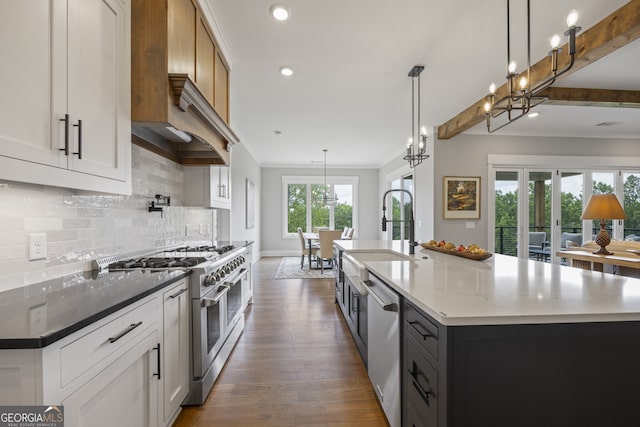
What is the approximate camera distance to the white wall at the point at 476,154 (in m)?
4.91

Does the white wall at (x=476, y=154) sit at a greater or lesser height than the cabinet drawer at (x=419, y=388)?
greater

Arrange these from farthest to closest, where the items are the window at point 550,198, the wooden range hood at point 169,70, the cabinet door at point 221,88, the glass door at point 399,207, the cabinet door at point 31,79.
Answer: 1. the glass door at point 399,207
2. the window at point 550,198
3. the cabinet door at point 221,88
4. the wooden range hood at point 169,70
5. the cabinet door at point 31,79

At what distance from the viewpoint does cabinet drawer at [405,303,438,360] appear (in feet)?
3.33

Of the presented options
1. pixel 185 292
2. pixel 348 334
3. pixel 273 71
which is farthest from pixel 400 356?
pixel 273 71

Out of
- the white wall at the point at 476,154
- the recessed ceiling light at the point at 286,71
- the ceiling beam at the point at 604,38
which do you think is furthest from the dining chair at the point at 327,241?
the ceiling beam at the point at 604,38

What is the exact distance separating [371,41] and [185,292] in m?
2.46

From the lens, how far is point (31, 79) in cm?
96

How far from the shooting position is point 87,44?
3.98 feet

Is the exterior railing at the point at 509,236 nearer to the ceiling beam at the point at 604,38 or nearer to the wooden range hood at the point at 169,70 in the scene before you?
the ceiling beam at the point at 604,38

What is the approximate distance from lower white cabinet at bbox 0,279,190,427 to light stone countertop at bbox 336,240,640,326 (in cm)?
116

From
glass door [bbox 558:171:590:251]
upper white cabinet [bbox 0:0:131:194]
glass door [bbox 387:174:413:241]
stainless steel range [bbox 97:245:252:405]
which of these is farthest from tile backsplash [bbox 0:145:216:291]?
glass door [bbox 558:171:590:251]

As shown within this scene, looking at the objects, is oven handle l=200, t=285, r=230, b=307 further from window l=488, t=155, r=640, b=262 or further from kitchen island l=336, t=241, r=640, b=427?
window l=488, t=155, r=640, b=262

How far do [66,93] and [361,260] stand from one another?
89.2 inches

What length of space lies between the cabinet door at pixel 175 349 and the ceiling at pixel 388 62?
2.07m
